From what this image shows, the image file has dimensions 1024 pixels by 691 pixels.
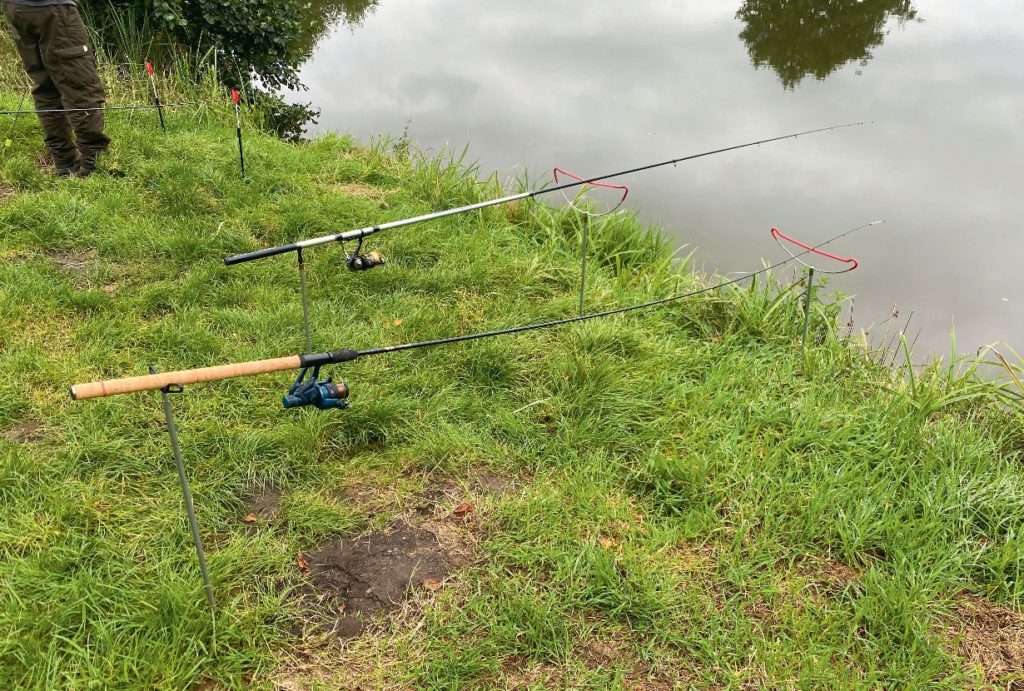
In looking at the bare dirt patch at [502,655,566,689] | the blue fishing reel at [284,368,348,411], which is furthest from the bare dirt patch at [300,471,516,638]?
the blue fishing reel at [284,368,348,411]

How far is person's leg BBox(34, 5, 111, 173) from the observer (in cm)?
404

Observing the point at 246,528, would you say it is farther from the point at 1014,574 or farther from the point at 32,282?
the point at 1014,574

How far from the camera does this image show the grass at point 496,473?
189 centimetres

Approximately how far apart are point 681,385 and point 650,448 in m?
0.39

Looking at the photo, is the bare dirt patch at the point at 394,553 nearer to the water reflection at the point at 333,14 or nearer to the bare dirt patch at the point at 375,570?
the bare dirt patch at the point at 375,570

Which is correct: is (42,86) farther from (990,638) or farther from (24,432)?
(990,638)

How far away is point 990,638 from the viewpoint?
2.03 meters

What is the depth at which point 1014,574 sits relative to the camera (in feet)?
7.19

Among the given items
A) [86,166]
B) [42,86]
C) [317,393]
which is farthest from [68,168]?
[317,393]

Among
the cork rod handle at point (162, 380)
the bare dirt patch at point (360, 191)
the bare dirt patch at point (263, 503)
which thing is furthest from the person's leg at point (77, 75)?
the cork rod handle at point (162, 380)

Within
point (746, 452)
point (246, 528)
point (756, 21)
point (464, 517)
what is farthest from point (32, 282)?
point (756, 21)

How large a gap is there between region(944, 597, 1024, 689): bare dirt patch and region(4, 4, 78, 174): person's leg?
4.90 metres

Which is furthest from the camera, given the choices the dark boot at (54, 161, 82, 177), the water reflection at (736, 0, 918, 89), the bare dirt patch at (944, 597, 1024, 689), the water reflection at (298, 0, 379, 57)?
the water reflection at (298, 0, 379, 57)

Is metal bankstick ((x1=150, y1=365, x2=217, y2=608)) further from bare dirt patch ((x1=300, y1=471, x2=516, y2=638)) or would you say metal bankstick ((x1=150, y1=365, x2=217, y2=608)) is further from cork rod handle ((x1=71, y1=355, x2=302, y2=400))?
bare dirt patch ((x1=300, y1=471, x2=516, y2=638))
